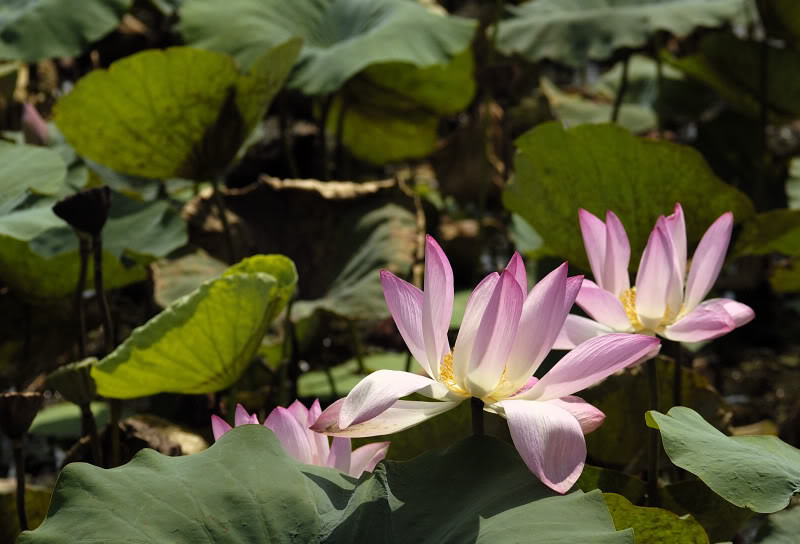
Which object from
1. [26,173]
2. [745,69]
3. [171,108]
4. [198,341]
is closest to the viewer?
[198,341]

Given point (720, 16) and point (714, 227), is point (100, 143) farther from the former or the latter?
point (720, 16)

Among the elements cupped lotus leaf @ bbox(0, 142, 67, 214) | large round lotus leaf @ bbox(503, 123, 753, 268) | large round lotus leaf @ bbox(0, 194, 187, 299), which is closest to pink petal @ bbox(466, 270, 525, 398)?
→ large round lotus leaf @ bbox(503, 123, 753, 268)

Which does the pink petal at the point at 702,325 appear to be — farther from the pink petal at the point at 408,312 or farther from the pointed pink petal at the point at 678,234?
the pink petal at the point at 408,312

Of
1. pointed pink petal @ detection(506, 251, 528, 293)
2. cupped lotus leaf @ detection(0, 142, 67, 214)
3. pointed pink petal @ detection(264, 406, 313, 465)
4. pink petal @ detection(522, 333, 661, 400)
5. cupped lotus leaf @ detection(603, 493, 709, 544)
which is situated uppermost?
pointed pink petal @ detection(506, 251, 528, 293)

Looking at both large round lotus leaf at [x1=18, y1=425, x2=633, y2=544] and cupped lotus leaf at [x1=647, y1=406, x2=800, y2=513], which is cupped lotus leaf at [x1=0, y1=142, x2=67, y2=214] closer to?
large round lotus leaf at [x1=18, y1=425, x2=633, y2=544]

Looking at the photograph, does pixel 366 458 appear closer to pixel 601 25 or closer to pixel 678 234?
pixel 678 234

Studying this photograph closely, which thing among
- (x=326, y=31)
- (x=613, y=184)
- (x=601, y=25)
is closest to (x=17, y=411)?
(x=613, y=184)

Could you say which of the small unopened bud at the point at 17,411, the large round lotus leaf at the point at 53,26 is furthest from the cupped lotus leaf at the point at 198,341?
the large round lotus leaf at the point at 53,26

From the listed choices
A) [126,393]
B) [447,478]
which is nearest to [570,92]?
[126,393]
